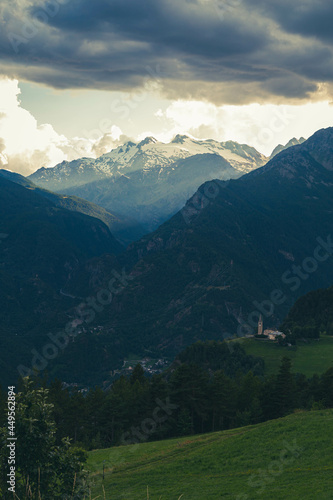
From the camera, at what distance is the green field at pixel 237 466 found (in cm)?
5906

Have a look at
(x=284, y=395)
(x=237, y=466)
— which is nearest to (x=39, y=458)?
(x=237, y=466)

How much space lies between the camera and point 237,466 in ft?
230

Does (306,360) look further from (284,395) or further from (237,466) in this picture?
(237,466)

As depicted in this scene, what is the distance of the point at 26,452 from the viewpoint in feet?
135

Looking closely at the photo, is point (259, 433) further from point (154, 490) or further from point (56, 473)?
point (56, 473)

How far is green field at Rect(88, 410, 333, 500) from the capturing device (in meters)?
59.1

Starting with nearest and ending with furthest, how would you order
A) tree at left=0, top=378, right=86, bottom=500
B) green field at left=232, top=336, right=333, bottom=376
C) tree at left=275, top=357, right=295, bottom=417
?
tree at left=0, top=378, right=86, bottom=500 < tree at left=275, top=357, right=295, bottom=417 < green field at left=232, top=336, right=333, bottom=376

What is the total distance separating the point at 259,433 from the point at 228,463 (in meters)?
10.6

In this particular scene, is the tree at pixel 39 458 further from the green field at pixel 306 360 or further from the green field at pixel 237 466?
the green field at pixel 306 360

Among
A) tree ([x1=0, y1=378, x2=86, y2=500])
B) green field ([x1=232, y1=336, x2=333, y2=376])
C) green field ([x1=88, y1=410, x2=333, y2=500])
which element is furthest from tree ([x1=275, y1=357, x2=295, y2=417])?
tree ([x1=0, y1=378, x2=86, y2=500])

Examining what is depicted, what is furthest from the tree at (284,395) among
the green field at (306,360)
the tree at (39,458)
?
→ the tree at (39,458)

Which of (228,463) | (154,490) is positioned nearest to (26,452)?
(154,490)

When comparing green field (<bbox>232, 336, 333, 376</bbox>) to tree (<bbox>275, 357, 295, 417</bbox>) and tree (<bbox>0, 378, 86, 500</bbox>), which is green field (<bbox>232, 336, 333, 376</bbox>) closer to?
tree (<bbox>275, 357, 295, 417</bbox>)

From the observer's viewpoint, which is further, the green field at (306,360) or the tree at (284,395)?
the green field at (306,360)
